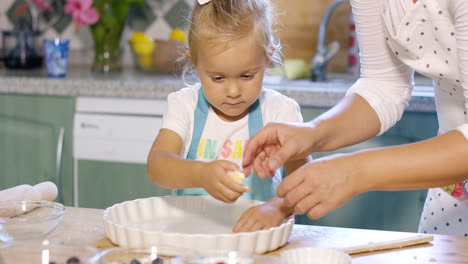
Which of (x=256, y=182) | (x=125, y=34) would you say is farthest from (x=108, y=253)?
(x=125, y=34)

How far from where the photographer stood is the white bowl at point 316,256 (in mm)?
815

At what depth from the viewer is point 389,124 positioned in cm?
127

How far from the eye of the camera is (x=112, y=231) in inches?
36.3

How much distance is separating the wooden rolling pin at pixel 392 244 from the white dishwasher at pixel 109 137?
4.46 ft

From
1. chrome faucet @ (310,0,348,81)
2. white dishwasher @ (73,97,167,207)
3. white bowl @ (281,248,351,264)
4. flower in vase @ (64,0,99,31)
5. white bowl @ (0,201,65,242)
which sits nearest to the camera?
white bowl @ (281,248,351,264)

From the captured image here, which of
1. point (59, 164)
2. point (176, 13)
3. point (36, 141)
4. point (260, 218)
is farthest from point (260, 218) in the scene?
point (176, 13)

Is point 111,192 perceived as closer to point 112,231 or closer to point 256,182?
point 256,182

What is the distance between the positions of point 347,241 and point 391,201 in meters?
1.14

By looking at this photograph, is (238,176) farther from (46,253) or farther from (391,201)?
(391,201)

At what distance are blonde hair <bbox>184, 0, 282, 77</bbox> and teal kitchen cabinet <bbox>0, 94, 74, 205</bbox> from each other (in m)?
1.11

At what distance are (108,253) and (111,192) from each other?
5.29 feet

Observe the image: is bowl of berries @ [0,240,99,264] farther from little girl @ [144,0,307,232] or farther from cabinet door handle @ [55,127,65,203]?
cabinet door handle @ [55,127,65,203]

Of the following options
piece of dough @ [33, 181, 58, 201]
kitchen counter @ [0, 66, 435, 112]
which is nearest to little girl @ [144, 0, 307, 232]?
piece of dough @ [33, 181, 58, 201]

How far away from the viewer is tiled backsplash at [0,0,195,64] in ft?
9.52
